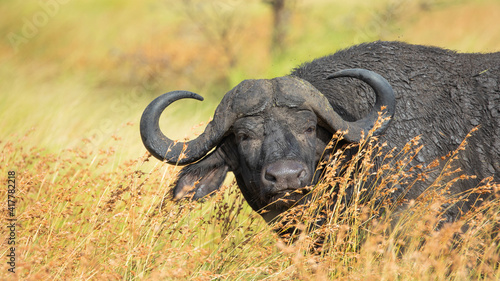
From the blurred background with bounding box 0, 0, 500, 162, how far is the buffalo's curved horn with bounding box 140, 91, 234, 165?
14.2 ft

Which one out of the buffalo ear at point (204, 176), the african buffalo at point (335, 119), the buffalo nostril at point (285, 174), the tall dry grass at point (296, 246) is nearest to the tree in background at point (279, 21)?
the african buffalo at point (335, 119)

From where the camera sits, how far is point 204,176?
17.3 ft

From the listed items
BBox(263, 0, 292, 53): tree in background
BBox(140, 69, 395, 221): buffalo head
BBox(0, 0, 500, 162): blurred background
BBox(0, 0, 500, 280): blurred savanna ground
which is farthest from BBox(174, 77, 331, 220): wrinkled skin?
BBox(263, 0, 292, 53): tree in background

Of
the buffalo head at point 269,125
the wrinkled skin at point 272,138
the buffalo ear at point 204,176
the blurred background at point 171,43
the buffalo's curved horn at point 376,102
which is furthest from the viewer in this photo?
the blurred background at point 171,43

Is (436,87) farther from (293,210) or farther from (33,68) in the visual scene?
(33,68)

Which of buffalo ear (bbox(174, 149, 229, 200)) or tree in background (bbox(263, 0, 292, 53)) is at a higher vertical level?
tree in background (bbox(263, 0, 292, 53))

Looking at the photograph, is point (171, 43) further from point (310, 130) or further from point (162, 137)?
point (310, 130)

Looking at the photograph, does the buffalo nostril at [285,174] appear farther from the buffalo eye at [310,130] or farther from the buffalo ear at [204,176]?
the buffalo ear at [204,176]

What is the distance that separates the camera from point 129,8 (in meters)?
19.8

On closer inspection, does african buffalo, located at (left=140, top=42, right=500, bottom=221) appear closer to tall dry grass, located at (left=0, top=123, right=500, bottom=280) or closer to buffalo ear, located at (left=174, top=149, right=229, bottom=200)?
buffalo ear, located at (left=174, top=149, right=229, bottom=200)

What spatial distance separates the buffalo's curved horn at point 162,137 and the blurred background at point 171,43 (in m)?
4.34

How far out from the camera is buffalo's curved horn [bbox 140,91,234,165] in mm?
4941

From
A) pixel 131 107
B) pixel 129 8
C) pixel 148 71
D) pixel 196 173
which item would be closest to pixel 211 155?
pixel 196 173

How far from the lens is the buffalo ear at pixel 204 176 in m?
5.17
